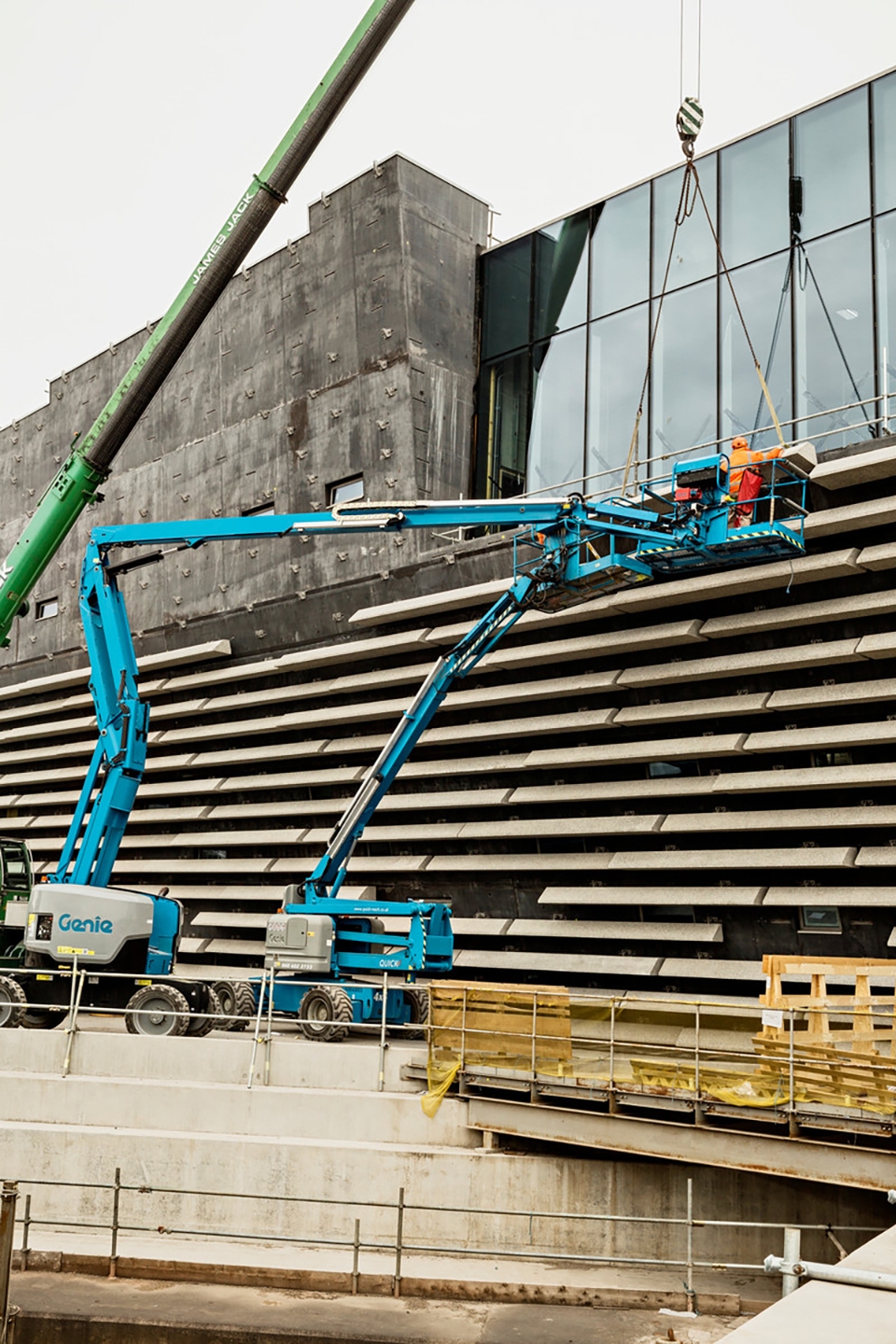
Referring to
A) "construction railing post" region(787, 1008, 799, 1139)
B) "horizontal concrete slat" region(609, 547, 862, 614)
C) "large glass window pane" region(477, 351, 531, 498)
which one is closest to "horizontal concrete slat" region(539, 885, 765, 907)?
"horizontal concrete slat" region(609, 547, 862, 614)

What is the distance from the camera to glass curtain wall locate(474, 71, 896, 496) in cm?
1898

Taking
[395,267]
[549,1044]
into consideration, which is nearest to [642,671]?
[549,1044]

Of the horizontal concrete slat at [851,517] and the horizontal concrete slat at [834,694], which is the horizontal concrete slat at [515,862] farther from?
the horizontal concrete slat at [851,517]

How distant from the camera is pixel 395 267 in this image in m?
24.6

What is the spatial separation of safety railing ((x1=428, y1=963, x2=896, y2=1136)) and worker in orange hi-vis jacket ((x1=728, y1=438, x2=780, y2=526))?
20.7ft

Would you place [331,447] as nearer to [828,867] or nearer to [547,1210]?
[828,867]

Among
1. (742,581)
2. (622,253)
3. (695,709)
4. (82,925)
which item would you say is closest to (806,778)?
(695,709)

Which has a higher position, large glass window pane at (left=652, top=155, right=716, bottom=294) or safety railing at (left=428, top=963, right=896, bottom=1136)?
large glass window pane at (left=652, top=155, right=716, bottom=294)

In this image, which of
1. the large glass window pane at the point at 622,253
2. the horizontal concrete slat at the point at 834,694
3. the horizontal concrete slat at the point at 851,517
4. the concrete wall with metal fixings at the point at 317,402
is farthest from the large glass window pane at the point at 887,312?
the concrete wall with metal fixings at the point at 317,402

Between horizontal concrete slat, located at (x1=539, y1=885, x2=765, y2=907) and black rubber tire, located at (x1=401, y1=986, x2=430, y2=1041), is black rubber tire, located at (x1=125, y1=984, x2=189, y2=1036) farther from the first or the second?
horizontal concrete slat, located at (x1=539, y1=885, x2=765, y2=907)

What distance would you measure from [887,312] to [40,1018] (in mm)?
16058

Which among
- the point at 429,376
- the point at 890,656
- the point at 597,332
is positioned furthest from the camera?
the point at 429,376

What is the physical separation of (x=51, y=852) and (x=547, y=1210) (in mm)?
18997

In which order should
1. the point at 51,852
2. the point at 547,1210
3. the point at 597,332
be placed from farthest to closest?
the point at 51,852
the point at 597,332
the point at 547,1210
